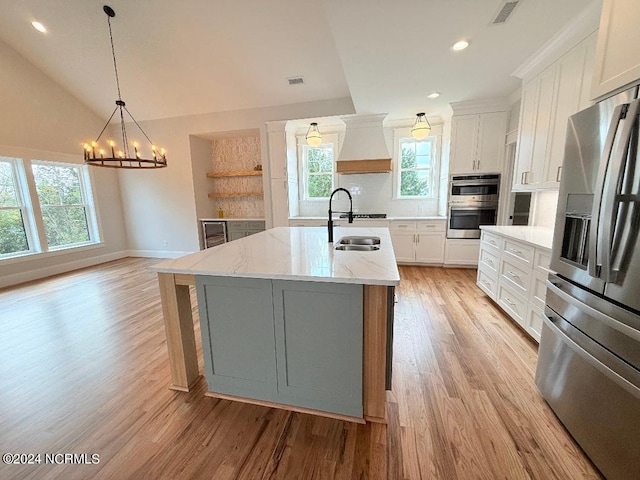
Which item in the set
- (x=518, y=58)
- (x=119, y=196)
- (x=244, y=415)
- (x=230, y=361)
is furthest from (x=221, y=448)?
(x=119, y=196)

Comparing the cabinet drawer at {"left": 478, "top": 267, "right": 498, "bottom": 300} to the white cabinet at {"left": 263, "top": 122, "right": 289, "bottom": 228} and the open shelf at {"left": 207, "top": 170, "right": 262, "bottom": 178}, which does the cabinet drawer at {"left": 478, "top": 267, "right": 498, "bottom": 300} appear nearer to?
the white cabinet at {"left": 263, "top": 122, "right": 289, "bottom": 228}

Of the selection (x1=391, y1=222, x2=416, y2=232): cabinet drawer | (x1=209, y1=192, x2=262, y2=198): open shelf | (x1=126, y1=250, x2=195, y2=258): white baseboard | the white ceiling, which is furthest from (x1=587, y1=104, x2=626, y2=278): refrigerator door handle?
(x1=126, y1=250, x2=195, y2=258): white baseboard

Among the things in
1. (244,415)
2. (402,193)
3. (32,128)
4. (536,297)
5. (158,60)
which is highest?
(158,60)

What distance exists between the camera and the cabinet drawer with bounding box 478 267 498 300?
9.95 ft

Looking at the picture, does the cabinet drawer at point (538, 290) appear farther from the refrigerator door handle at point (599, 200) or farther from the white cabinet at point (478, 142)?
the white cabinet at point (478, 142)

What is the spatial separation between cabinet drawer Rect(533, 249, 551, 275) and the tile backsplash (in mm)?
4906

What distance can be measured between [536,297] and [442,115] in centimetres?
364

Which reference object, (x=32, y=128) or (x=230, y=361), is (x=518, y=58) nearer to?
(x=230, y=361)

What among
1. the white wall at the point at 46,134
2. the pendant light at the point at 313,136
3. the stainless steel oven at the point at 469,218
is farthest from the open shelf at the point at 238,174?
the stainless steel oven at the point at 469,218

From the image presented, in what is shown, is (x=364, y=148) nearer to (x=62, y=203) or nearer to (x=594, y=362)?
(x=594, y=362)

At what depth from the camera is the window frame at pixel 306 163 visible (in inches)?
212

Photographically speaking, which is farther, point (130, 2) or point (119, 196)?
point (119, 196)

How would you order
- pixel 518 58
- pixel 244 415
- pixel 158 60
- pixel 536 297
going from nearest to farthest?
pixel 244 415 → pixel 536 297 → pixel 518 58 → pixel 158 60

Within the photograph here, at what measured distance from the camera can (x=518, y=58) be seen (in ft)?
9.04
